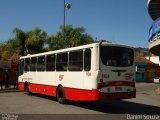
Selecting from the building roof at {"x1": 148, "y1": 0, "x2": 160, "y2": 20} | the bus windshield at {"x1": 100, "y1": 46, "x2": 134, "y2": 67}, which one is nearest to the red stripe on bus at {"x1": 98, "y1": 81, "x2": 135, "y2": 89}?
the bus windshield at {"x1": 100, "y1": 46, "x2": 134, "y2": 67}

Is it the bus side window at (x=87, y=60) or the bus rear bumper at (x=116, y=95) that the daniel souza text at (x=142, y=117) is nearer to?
the bus rear bumper at (x=116, y=95)

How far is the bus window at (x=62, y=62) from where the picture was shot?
56.2ft

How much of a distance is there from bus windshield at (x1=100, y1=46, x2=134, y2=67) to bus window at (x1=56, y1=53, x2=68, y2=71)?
2.83 m

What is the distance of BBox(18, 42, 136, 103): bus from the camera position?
1449 centimetres

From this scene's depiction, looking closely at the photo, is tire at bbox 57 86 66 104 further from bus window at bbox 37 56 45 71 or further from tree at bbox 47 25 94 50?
tree at bbox 47 25 94 50

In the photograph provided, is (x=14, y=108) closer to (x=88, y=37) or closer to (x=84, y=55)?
(x=84, y=55)

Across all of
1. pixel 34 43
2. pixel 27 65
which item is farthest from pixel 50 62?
pixel 34 43

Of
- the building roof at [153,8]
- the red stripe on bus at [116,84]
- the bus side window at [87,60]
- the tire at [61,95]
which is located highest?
the building roof at [153,8]

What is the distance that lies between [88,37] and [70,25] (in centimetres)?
418

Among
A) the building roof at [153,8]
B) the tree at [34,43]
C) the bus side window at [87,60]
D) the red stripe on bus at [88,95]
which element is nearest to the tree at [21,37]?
the tree at [34,43]

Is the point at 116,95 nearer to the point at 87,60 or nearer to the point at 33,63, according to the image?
the point at 87,60

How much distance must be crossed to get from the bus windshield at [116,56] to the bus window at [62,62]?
2828 millimetres

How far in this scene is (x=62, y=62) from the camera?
1750 centimetres

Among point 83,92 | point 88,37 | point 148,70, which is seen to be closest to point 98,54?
point 83,92
